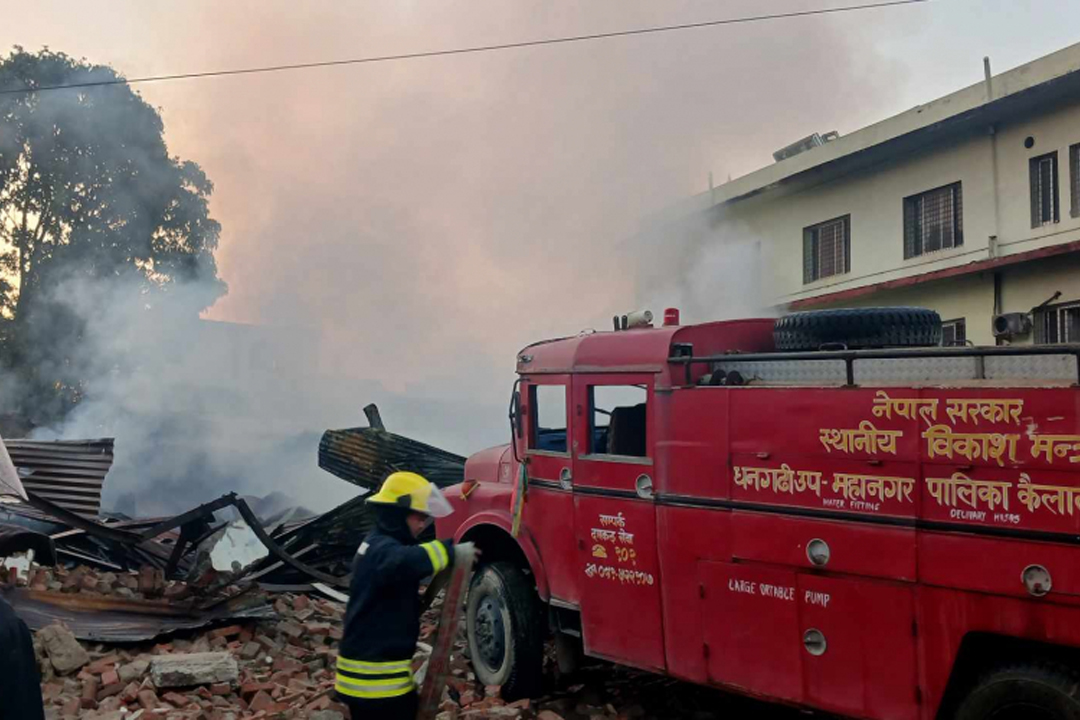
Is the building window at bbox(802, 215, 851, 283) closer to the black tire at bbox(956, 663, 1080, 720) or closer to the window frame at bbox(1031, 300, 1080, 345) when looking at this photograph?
the window frame at bbox(1031, 300, 1080, 345)

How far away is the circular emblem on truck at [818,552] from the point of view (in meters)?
4.70

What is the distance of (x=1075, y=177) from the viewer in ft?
43.7

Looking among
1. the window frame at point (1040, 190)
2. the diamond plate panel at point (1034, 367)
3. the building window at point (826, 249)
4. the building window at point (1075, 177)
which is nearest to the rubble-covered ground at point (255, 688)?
the diamond plate panel at point (1034, 367)

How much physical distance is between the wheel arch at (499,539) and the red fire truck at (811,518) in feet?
0.16

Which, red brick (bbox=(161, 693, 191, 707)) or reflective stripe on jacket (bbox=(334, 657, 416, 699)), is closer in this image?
reflective stripe on jacket (bbox=(334, 657, 416, 699))

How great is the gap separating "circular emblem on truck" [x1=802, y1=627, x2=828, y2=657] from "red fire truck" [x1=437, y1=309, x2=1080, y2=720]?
0.04ft

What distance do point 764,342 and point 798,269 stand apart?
13.6 meters

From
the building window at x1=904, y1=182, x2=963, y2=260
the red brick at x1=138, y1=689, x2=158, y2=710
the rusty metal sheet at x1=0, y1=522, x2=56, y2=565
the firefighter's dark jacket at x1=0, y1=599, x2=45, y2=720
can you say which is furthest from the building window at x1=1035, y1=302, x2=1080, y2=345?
the firefighter's dark jacket at x1=0, y1=599, x2=45, y2=720

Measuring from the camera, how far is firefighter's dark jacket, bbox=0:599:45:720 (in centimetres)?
232

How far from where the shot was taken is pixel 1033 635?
13.0 ft

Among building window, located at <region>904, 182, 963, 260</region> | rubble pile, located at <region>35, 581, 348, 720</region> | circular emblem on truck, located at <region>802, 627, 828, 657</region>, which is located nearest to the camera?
circular emblem on truck, located at <region>802, 627, 828, 657</region>

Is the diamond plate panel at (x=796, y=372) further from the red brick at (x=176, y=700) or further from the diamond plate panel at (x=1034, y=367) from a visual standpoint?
the red brick at (x=176, y=700)

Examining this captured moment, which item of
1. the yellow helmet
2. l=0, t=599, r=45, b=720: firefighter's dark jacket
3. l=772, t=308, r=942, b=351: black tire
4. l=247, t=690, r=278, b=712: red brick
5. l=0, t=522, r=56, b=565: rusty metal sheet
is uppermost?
l=772, t=308, r=942, b=351: black tire

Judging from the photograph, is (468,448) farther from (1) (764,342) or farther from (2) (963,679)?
(2) (963,679)
